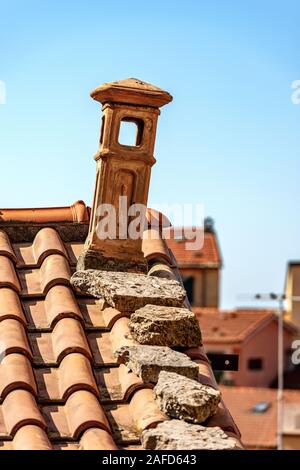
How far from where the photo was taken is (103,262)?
9.41 meters

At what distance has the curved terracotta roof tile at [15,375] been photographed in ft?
26.3

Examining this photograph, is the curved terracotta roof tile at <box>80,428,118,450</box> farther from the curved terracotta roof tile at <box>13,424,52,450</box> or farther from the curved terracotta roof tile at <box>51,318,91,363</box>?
the curved terracotta roof tile at <box>51,318,91,363</box>

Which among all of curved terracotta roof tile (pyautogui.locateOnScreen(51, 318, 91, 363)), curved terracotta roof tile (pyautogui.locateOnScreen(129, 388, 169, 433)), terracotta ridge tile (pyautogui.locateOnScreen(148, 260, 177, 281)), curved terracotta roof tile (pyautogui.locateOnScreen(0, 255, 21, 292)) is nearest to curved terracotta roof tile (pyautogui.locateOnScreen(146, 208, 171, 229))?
terracotta ridge tile (pyautogui.locateOnScreen(148, 260, 177, 281))

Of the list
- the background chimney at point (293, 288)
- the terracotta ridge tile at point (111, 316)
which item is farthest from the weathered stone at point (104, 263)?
the background chimney at point (293, 288)

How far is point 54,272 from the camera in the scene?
366 inches

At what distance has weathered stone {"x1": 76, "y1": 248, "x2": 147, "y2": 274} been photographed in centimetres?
934

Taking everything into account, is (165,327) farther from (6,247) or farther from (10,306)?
(6,247)

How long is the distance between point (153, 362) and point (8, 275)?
4.87 feet

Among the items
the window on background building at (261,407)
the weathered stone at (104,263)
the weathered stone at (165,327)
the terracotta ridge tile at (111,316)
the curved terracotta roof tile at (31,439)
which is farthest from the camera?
the window on background building at (261,407)

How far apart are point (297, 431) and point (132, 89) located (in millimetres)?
39128

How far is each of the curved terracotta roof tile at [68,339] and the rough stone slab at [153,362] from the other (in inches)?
9.4

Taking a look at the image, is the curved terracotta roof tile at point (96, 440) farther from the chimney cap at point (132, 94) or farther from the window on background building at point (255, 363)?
the window on background building at point (255, 363)

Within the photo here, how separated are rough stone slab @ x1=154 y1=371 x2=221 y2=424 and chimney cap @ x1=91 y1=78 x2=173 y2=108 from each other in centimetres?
211

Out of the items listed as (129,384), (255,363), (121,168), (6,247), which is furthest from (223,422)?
(255,363)
